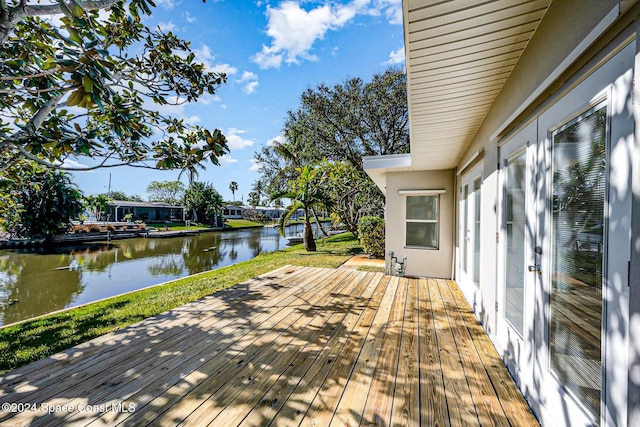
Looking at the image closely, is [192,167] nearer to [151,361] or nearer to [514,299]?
[151,361]

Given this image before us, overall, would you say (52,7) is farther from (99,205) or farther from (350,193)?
(99,205)

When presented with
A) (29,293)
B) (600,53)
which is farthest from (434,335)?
(29,293)

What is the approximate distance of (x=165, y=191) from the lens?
51969 mm

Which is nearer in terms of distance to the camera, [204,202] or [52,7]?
[52,7]

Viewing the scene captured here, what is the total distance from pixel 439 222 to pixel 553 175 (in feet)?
13.6

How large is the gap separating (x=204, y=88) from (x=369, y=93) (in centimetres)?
947

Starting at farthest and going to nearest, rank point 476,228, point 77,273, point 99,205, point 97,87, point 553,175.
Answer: point 99,205 < point 77,273 < point 476,228 < point 97,87 < point 553,175

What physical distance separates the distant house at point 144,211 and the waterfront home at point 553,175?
3990 cm

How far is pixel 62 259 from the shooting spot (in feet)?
45.1

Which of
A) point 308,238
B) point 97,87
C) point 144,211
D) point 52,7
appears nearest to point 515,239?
point 97,87

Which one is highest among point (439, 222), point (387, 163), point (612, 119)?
point (387, 163)

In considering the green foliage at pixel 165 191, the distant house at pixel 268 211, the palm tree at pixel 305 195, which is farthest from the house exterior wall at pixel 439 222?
the green foliage at pixel 165 191

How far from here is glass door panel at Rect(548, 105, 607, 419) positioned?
4.12 feet

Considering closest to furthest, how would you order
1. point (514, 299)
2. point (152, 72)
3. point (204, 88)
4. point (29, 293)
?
point (514, 299) → point (152, 72) → point (204, 88) → point (29, 293)
